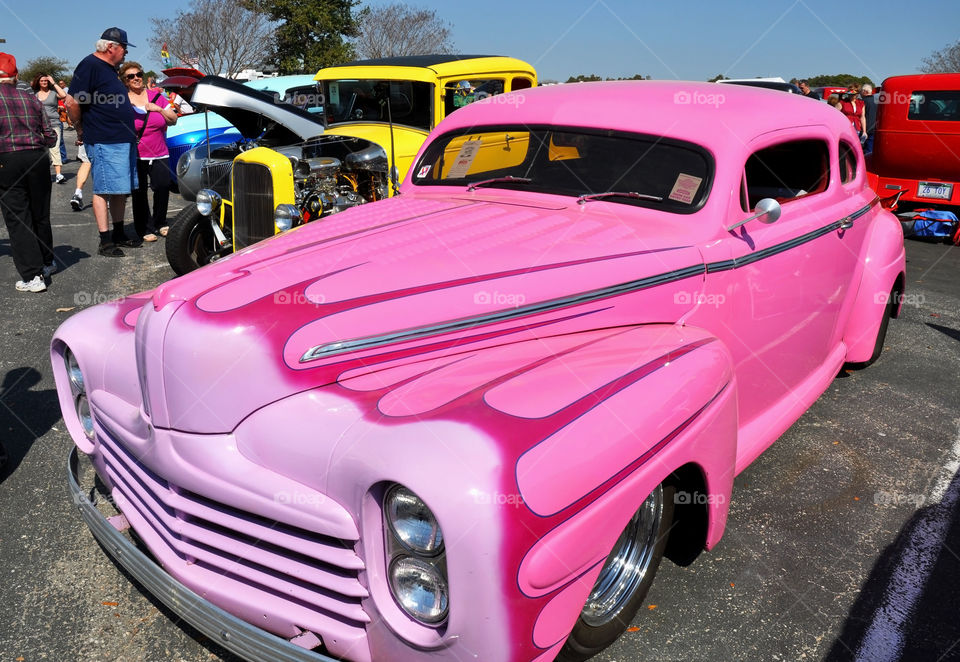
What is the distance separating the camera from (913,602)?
8.88ft

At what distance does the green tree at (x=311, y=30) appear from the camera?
33500 mm

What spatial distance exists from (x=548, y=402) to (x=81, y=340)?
5.65 feet

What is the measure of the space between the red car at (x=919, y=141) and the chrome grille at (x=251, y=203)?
725cm

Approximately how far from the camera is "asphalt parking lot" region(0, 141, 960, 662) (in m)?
2.48

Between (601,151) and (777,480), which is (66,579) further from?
(777,480)

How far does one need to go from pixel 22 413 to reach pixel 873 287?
4864mm

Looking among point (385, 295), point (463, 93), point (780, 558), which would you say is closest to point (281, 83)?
point (463, 93)

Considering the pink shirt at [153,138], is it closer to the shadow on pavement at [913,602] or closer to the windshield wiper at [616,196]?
the windshield wiper at [616,196]

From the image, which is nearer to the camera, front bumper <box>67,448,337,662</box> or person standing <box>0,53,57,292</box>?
front bumper <box>67,448,337,662</box>

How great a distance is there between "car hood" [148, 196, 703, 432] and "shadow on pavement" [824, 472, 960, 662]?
4.22ft

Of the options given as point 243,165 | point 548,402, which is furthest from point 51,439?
point 548,402

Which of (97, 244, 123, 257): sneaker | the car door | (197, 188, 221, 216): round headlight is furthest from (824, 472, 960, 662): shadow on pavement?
(97, 244, 123, 257): sneaker

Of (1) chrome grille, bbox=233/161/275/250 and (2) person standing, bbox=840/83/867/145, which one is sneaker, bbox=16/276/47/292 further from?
(2) person standing, bbox=840/83/867/145

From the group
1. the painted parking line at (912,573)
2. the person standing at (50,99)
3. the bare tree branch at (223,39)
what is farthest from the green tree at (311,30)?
the painted parking line at (912,573)
